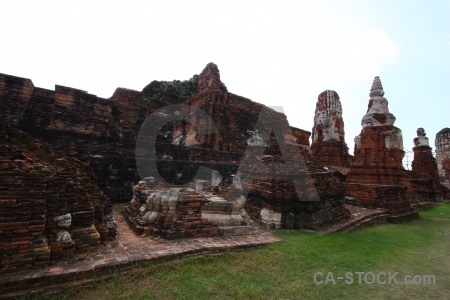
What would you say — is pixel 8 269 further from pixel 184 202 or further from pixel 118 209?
pixel 118 209

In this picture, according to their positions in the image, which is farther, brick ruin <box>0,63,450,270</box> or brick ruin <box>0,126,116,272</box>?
brick ruin <box>0,63,450,270</box>

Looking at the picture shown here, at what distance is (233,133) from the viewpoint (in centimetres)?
973

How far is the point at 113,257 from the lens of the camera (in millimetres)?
2701

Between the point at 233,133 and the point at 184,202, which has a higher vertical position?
the point at 233,133

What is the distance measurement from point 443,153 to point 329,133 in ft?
38.3

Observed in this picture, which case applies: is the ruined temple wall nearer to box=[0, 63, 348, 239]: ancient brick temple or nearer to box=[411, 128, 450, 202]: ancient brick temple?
box=[0, 63, 348, 239]: ancient brick temple

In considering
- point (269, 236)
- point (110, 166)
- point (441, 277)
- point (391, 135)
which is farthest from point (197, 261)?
point (391, 135)

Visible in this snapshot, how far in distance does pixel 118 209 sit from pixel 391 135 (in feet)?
33.7

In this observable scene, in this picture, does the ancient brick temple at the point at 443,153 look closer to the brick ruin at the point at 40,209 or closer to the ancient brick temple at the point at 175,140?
the ancient brick temple at the point at 175,140

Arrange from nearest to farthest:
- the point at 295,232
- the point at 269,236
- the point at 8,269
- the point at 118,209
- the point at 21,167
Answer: the point at 8,269
the point at 21,167
the point at 269,236
the point at 295,232
the point at 118,209

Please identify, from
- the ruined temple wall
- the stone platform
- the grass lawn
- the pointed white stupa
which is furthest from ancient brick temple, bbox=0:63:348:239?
the pointed white stupa

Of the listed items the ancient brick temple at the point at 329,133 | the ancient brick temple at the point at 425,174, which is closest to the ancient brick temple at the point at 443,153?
the ancient brick temple at the point at 425,174

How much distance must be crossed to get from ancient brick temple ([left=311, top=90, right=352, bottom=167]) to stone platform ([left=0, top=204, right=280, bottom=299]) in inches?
481

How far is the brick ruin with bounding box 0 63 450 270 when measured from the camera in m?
2.71
